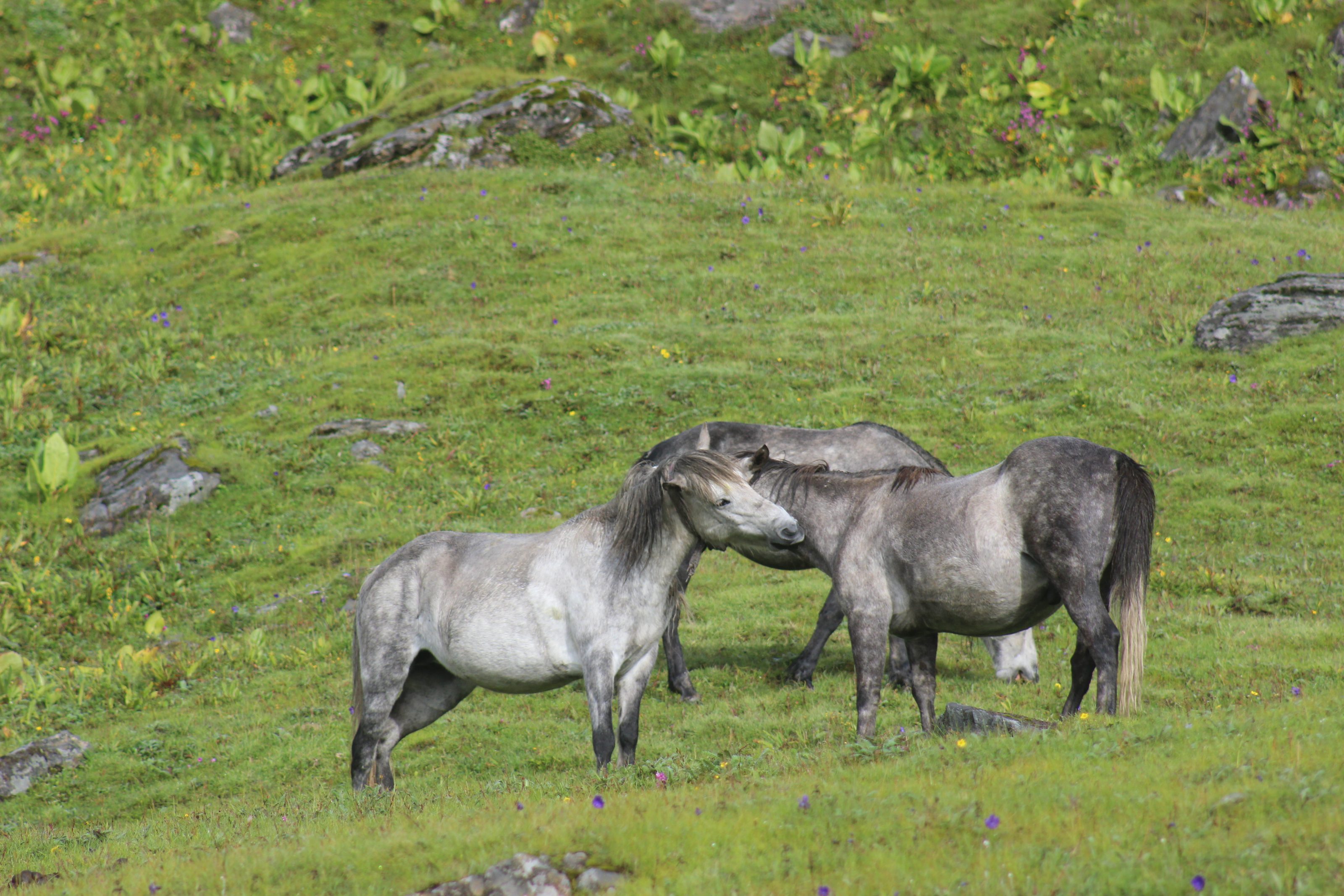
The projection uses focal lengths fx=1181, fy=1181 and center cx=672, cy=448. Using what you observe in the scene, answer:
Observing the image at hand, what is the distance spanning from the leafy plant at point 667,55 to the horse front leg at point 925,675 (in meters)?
37.0

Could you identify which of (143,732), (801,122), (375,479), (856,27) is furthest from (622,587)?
(856,27)

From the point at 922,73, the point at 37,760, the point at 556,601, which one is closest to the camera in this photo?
the point at 556,601

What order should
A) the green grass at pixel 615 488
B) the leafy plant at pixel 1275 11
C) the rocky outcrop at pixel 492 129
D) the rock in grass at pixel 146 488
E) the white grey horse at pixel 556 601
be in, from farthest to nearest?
1. the leafy plant at pixel 1275 11
2. the rocky outcrop at pixel 492 129
3. the rock in grass at pixel 146 488
4. the white grey horse at pixel 556 601
5. the green grass at pixel 615 488

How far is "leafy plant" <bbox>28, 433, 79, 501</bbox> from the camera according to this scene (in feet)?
66.0

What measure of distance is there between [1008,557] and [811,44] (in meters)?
38.1

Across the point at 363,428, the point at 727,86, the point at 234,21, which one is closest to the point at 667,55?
the point at 727,86

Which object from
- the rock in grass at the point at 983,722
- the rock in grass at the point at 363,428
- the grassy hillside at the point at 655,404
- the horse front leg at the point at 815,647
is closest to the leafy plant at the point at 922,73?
Answer: the grassy hillside at the point at 655,404

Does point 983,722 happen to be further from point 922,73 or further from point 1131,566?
point 922,73

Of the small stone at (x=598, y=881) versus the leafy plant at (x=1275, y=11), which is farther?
the leafy plant at (x=1275, y=11)

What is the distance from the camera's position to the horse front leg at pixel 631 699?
9.23 meters

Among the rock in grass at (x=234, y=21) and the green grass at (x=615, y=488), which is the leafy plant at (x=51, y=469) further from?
the rock in grass at (x=234, y=21)

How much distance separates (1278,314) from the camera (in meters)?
23.3

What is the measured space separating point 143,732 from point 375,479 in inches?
303

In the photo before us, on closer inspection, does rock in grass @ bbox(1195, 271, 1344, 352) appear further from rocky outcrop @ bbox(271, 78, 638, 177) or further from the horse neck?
rocky outcrop @ bbox(271, 78, 638, 177)
